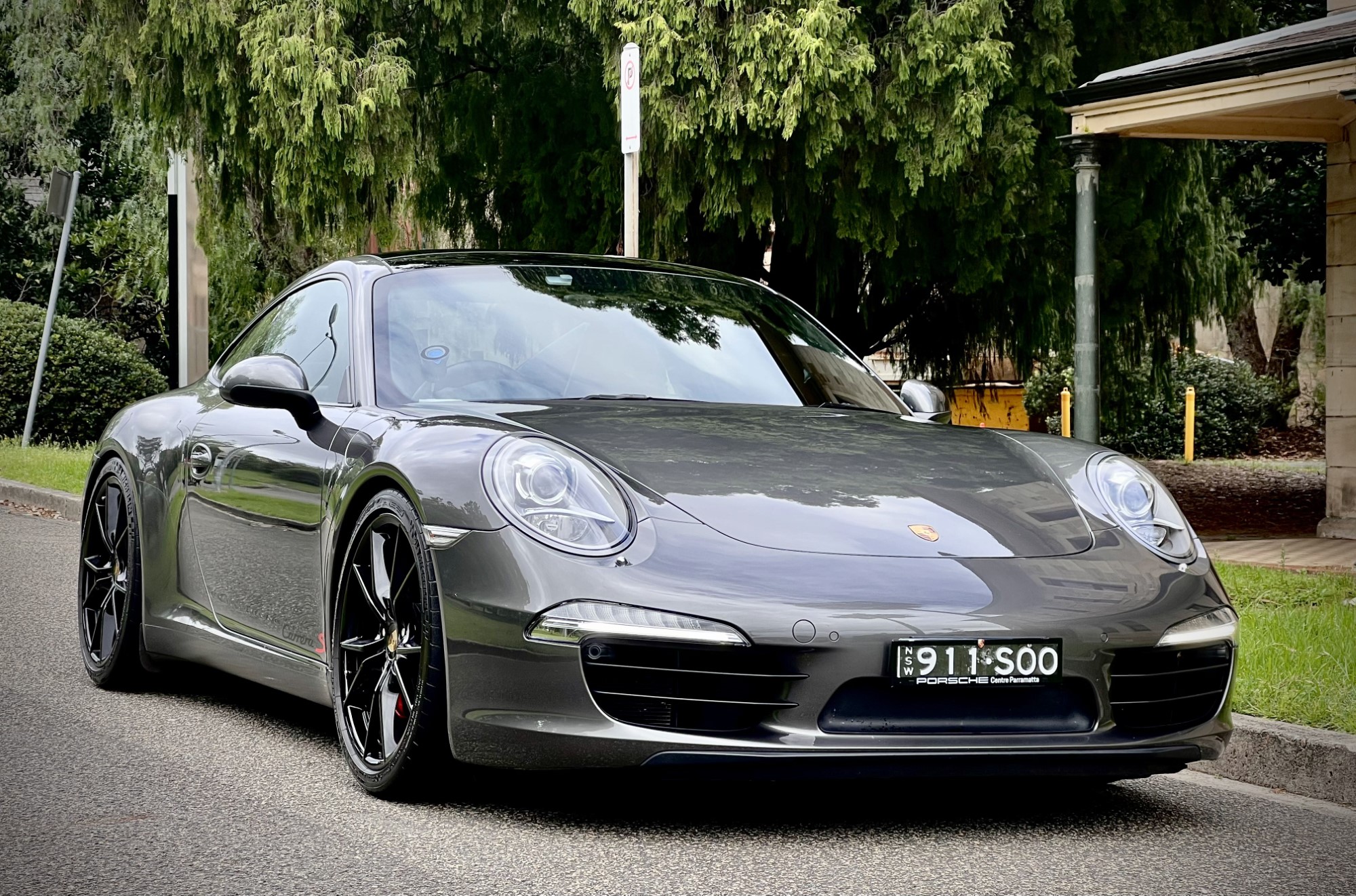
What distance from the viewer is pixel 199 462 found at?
5.94m

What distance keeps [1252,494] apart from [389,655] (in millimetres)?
15149

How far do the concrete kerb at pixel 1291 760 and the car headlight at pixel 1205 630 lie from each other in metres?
0.73

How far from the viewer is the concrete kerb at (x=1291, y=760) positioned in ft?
16.5

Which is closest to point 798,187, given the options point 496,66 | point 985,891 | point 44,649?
point 496,66

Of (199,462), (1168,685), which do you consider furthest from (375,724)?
(1168,685)

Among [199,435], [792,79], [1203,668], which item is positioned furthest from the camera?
[792,79]

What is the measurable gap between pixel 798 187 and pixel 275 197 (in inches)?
174

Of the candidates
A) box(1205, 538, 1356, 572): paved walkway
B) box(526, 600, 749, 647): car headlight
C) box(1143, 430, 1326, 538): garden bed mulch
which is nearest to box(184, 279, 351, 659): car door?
box(526, 600, 749, 647): car headlight

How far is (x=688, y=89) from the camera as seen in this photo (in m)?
12.6

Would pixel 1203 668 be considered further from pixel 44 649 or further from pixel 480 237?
pixel 480 237

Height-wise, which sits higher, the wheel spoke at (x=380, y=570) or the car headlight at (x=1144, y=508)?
the car headlight at (x=1144, y=508)

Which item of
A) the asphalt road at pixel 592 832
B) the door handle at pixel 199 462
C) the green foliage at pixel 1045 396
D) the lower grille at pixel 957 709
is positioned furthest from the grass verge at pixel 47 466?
the green foliage at pixel 1045 396

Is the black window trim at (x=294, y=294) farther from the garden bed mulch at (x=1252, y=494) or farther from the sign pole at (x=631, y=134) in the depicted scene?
the garden bed mulch at (x=1252, y=494)

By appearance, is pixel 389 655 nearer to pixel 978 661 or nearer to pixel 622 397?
pixel 622 397
